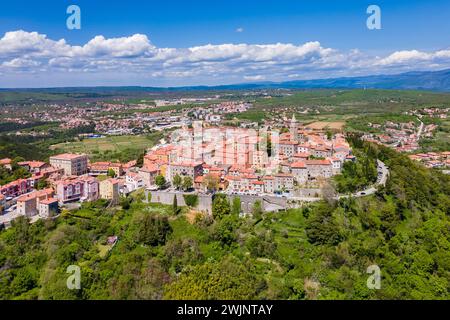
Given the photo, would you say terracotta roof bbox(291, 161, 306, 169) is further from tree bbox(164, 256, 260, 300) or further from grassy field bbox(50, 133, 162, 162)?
grassy field bbox(50, 133, 162, 162)

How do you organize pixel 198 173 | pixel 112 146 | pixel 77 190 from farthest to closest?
pixel 112 146
pixel 198 173
pixel 77 190

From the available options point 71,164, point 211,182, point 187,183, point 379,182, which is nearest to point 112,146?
point 71,164

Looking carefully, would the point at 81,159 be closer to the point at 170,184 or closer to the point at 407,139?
the point at 170,184

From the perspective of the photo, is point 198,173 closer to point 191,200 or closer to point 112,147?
point 191,200

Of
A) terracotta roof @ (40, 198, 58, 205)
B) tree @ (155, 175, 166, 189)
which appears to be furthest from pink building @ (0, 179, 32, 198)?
tree @ (155, 175, 166, 189)

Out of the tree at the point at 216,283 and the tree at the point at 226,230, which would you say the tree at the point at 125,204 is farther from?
the tree at the point at 216,283

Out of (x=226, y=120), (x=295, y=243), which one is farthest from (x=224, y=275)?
(x=226, y=120)

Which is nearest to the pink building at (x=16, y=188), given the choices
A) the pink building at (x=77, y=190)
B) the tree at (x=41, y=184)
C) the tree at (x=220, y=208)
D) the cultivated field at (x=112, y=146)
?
the tree at (x=41, y=184)
